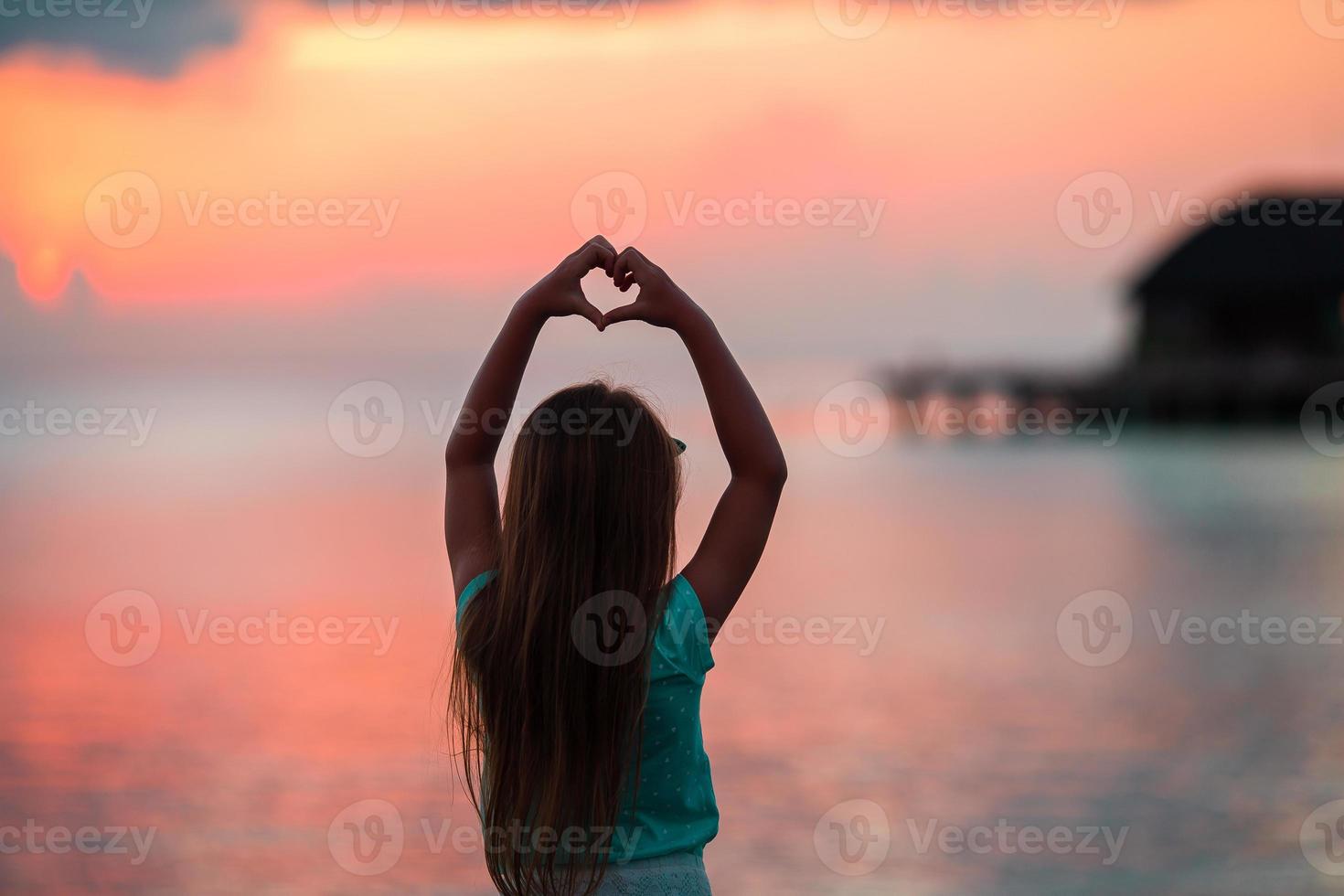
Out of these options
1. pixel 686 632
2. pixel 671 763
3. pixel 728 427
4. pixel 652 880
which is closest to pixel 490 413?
pixel 728 427

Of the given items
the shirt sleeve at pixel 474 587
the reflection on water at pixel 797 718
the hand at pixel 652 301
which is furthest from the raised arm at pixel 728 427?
the reflection on water at pixel 797 718

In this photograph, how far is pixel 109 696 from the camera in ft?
27.9

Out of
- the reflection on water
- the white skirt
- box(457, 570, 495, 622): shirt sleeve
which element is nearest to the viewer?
the white skirt

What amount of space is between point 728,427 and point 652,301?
0.70 feet

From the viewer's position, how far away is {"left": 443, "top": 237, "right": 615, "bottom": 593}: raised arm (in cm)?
211

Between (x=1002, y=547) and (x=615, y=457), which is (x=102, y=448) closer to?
(x=1002, y=547)

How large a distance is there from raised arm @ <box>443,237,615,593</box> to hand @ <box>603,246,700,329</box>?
1.8 inches

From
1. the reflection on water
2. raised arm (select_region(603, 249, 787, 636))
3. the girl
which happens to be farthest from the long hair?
the reflection on water

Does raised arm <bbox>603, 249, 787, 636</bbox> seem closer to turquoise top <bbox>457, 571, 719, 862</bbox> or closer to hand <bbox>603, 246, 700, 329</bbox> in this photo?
hand <bbox>603, 246, 700, 329</bbox>

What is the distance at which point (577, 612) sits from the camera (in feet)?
6.29

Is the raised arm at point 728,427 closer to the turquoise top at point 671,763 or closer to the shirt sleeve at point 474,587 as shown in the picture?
the turquoise top at point 671,763

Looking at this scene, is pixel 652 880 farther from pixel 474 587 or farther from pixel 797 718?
pixel 797 718

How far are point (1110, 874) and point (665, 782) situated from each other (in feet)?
14.8

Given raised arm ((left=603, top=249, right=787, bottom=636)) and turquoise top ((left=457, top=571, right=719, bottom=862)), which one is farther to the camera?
raised arm ((left=603, top=249, right=787, bottom=636))
